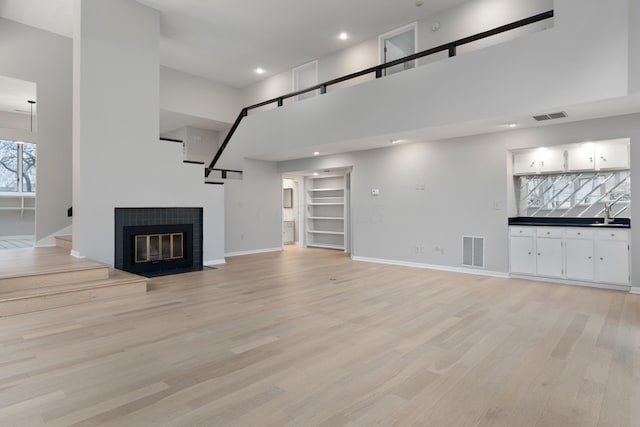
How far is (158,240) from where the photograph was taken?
658 cm

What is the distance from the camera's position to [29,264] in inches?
200

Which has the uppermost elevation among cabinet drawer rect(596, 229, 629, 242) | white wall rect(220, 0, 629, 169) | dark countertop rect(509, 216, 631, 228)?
white wall rect(220, 0, 629, 169)

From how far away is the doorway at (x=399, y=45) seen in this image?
720cm

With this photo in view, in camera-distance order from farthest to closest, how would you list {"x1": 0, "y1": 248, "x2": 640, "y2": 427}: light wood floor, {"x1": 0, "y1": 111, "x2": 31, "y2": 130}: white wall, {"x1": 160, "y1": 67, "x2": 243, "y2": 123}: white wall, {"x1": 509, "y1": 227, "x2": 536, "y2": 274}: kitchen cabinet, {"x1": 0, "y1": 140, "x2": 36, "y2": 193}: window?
1. {"x1": 0, "y1": 140, "x2": 36, "y2": 193}: window
2. {"x1": 0, "y1": 111, "x2": 31, "y2": 130}: white wall
3. {"x1": 160, "y1": 67, "x2": 243, "y2": 123}: white wall
4. {"x1": 509, "y1": 227, "x2": 536, "y2": 274}: kitchen cabinet
5. {"x1": 0, "y1": 248, "x2": 640, "y2": 427}: light wood floor

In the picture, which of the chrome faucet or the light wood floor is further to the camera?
the chrome faucet

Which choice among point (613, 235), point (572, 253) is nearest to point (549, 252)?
point (572, 253)

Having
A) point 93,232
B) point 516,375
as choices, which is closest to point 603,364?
point 516,375

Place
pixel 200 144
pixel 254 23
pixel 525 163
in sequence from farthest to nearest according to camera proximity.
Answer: pixel 200 144, pixel 254 23, pixel 525 163

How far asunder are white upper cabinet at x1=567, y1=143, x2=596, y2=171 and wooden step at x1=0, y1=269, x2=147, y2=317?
22.4 ft

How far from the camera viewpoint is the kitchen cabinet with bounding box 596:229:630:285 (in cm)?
500

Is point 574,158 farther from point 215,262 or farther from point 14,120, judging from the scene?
point 14,120

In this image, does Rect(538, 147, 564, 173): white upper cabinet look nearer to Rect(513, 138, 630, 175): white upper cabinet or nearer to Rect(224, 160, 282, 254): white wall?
Rect(513, 138, 630, 175): white upper cabinet

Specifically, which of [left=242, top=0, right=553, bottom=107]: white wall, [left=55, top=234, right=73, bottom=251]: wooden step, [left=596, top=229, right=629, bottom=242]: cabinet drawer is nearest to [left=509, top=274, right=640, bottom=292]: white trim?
[left=596, top=229, right=629, bottom=242]: cabinet drawer

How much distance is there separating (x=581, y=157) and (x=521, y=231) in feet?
4.81
